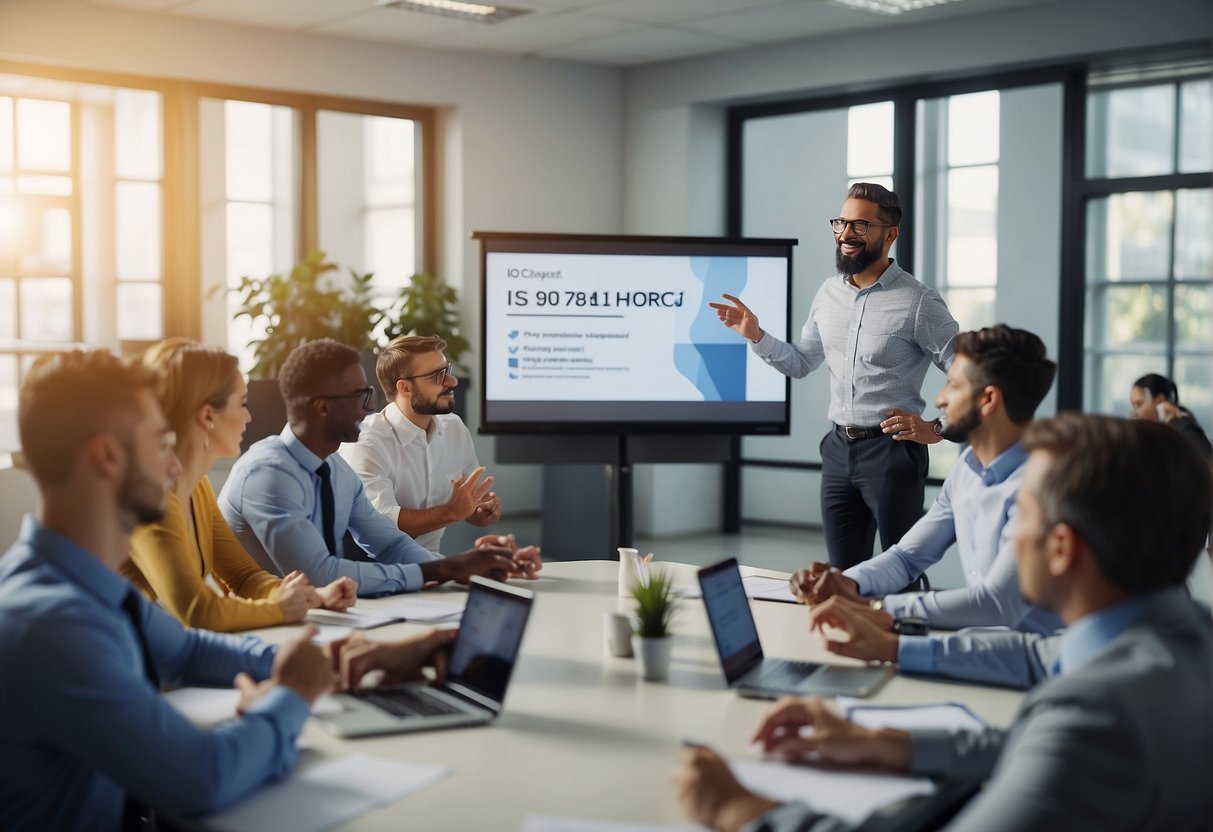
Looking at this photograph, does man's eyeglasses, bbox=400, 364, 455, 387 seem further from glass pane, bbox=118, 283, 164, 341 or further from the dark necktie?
glass pane, bbox=118, 283, 164, 341

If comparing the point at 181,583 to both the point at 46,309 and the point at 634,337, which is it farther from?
the point at 46,309

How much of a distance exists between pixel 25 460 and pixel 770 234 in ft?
21.9

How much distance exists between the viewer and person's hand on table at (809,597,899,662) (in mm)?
2189

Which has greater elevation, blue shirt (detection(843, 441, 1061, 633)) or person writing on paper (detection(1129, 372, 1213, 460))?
person writing on paper (detection(1129, 372, 1213, 460))

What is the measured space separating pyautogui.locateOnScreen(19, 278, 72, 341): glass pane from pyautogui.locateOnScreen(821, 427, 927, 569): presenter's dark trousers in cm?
460

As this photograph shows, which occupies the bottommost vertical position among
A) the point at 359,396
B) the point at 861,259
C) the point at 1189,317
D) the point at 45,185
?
the point at 359,396

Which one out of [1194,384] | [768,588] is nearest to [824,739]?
[768,588]

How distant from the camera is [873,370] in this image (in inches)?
171

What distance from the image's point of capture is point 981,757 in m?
1.69

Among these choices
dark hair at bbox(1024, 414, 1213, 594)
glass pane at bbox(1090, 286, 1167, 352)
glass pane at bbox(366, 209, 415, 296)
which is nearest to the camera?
dark hair at bbox(1024, 414, 1213, 594)

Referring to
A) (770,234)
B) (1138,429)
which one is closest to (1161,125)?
(770,234)

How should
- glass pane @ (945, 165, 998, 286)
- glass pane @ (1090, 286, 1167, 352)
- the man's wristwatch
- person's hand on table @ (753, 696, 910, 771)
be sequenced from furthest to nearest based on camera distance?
glass pane @ (945, 165, 998, 286)
glass pane @ (1090, 286, 1167, 352)
the man's wristwatch
person's hand on table @ (753, 696, 910, 771)

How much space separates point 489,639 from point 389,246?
6437 mm

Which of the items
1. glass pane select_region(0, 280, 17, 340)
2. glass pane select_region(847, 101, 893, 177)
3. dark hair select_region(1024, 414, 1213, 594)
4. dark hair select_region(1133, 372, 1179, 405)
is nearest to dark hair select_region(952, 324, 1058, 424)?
dark hair select_region(1024, 414, 1213, 594)
